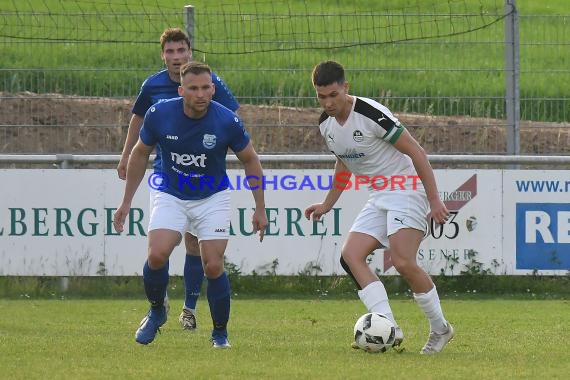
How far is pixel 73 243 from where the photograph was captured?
46.7 ft

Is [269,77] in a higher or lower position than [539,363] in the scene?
higher

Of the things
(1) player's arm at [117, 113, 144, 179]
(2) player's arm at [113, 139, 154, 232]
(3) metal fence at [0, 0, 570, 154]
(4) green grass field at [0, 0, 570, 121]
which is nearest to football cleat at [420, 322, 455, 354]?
(2) player's arm at [113, 139, 154, 232]

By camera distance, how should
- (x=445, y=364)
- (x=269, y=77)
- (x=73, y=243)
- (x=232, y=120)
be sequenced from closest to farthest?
(x=445, y=364) < (x=232, y=120) < (x=73, y=243) < (x=269, y=77)

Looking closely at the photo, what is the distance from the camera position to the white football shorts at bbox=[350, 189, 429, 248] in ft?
28.9

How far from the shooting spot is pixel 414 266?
8.80 meters

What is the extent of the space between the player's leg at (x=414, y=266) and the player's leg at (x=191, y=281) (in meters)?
2.27

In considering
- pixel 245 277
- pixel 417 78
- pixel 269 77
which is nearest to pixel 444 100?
pixel 417 78

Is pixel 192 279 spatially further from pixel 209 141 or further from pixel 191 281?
pixel 209 141

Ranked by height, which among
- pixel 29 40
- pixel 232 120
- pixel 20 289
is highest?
pixel 29 40

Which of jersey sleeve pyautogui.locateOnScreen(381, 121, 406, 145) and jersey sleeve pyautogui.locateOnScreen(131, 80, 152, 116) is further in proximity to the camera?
jersey sleeve pyautogui.locateOnScreen(131, 80, 152, 116)

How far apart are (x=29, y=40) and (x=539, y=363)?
8.84 metres

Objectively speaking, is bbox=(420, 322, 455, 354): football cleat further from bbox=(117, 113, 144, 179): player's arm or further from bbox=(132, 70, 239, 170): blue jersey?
bbox=(117, 113, 144, 179): player's arm

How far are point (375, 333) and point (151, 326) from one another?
1597 millimetres

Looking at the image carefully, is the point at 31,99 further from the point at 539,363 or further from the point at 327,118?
the point at 539,363
